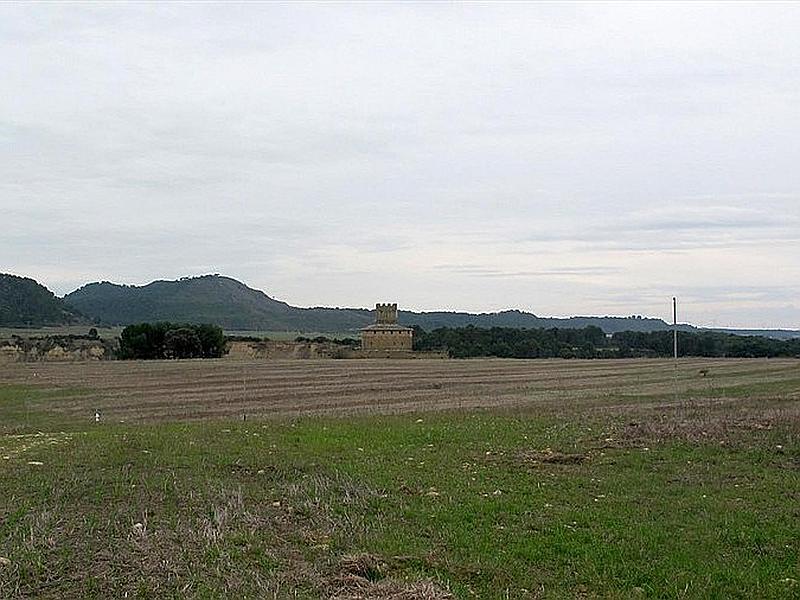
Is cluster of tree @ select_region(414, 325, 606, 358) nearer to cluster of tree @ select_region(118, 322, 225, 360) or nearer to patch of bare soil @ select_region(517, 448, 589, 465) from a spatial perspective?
cluster of tree @ select_region(118, 322, 225, 360)

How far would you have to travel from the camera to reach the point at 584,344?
12875 centimetres

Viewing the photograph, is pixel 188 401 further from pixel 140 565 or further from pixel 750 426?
pixel 140 565

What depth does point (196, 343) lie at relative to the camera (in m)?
96.2

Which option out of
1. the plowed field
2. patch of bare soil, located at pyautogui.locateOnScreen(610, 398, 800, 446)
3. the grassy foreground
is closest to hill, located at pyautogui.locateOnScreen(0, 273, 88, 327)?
the plowed field

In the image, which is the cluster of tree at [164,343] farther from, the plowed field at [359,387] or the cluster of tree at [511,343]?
the cluster of tree at [511,343]

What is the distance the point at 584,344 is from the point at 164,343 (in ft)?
198

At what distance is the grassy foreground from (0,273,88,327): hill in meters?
165

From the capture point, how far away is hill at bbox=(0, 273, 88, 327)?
174625 millimetres

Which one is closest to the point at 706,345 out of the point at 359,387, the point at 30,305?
the point at 359,387

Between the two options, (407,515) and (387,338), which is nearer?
(407,515)

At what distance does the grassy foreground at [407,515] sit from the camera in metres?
9.95

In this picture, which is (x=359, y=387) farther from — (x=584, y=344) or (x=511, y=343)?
(x=584, y=344)

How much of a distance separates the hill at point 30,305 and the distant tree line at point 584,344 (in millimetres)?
84916

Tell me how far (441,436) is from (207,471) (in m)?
7.25
